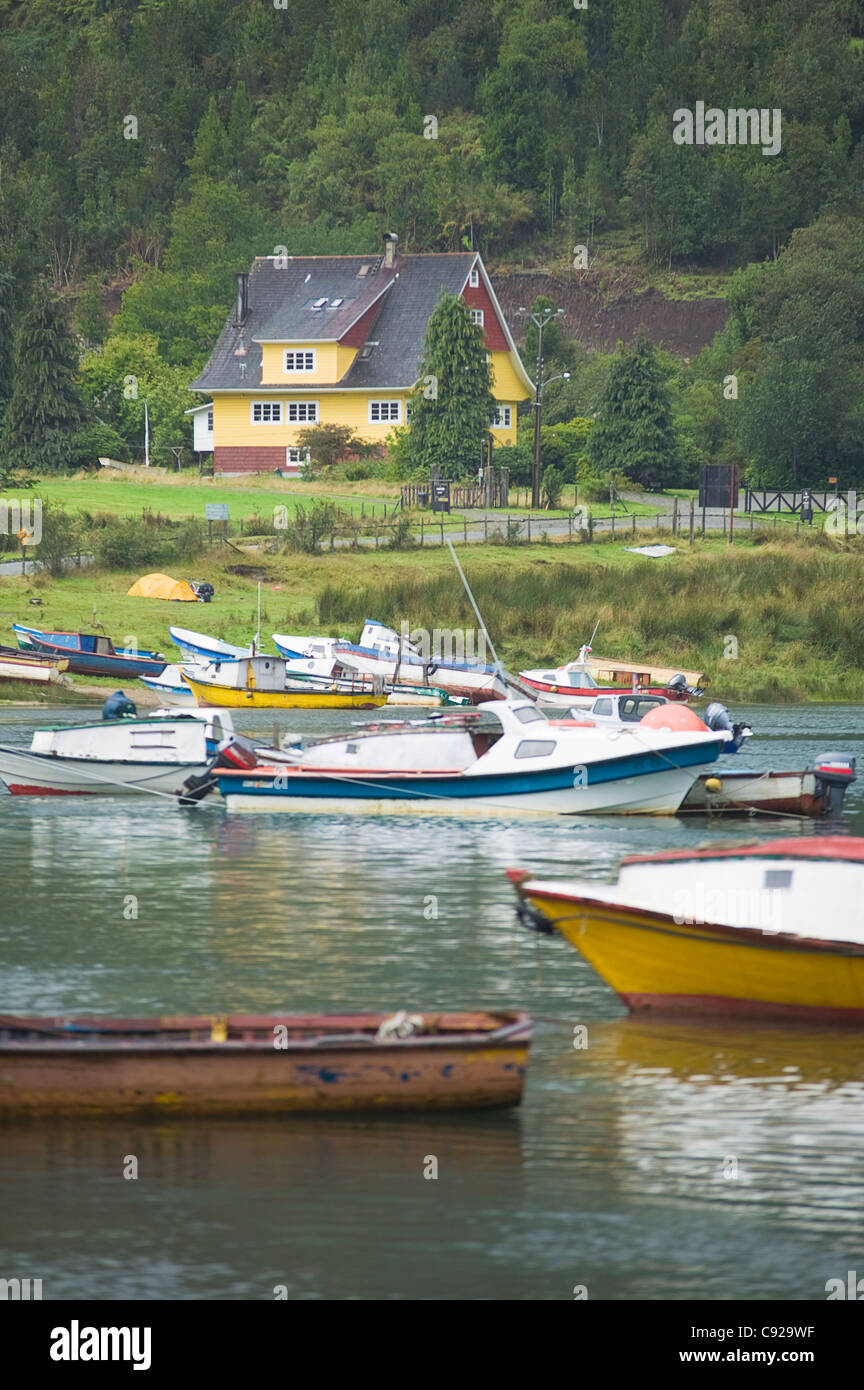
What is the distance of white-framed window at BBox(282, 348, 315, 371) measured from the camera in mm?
106688

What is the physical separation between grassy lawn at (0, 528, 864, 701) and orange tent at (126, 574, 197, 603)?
0.59 m

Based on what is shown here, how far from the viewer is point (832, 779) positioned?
36469mm

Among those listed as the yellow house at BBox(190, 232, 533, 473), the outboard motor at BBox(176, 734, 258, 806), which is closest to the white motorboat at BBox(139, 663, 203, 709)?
the outboard motor at BBox(176, 734, 258, 806)

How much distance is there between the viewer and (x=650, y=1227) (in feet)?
49.2

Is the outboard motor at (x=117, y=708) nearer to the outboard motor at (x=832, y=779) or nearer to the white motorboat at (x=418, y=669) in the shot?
the outboard motor at (x=832, y=779)

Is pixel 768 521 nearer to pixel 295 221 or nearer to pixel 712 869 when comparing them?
pixel 712 869

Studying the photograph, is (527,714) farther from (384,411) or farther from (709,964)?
(384,411)

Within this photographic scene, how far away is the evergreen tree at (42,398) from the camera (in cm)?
10175

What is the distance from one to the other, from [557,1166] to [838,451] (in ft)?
290

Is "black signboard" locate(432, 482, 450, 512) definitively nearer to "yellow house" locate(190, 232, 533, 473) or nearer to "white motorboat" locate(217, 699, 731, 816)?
"yellow house" locate(190, 232, 533, 473)

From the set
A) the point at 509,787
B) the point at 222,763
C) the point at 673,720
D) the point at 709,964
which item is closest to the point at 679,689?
the point at 673,720

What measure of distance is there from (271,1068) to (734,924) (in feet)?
19.3

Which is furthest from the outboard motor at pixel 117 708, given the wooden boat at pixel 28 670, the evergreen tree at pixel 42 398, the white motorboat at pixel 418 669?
the evergreen tree at pixel 42 398

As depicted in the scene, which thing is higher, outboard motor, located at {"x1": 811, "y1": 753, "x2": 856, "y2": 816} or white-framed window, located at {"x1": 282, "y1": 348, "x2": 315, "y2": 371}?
white-framed window, located at {"x1": 282, "y1": 348, "x2": 315, "y2": 371}
